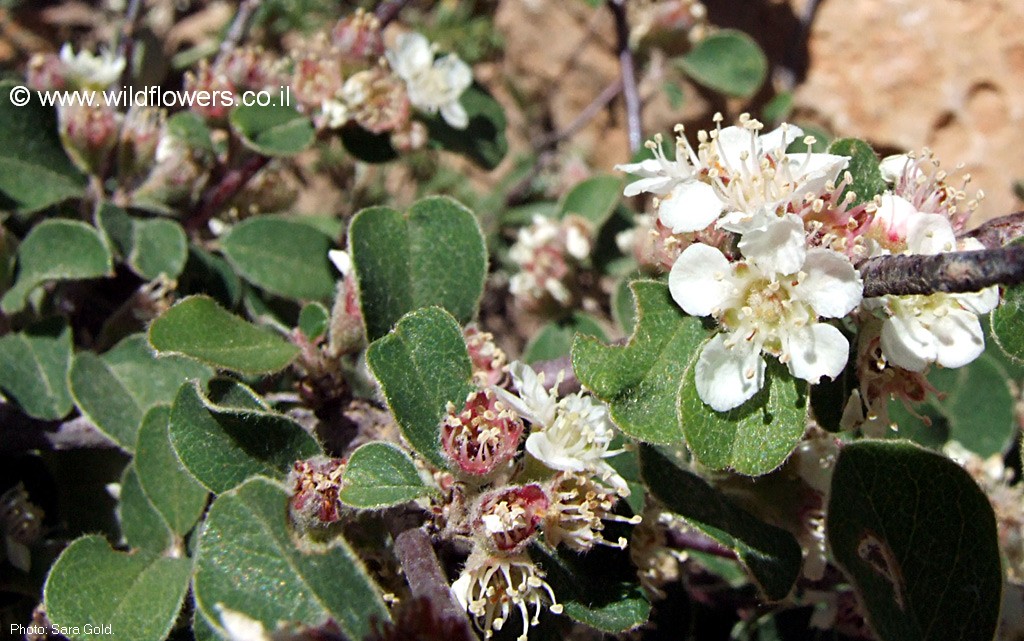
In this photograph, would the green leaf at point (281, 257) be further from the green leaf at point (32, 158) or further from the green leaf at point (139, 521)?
the green leaf at point (139, 521)

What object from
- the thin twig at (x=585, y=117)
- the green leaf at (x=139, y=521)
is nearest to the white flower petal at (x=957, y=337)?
the green leaf at (x=139, y=521)

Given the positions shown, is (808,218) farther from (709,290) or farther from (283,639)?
(283,639)

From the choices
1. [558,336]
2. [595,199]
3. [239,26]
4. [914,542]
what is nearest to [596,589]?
[914,542]

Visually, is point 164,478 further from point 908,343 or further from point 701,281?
point 908,343

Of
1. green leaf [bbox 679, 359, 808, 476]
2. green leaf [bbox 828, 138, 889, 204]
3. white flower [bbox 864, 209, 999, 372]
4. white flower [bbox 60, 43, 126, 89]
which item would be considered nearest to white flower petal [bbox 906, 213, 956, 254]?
white flower [bbox 864, 209, 999, 372]

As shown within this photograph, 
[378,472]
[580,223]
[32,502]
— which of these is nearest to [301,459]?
[378,472]

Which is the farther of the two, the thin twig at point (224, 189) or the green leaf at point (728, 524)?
the thin twig at point (224, 189)
